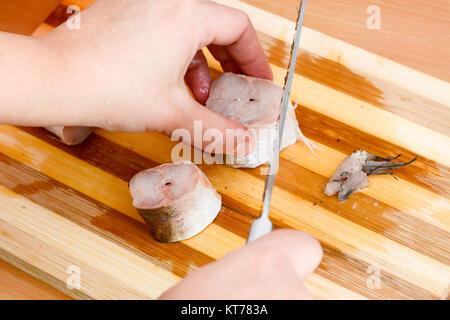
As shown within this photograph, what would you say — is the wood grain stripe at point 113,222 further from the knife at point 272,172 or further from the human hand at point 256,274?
the human hand at point 256,274

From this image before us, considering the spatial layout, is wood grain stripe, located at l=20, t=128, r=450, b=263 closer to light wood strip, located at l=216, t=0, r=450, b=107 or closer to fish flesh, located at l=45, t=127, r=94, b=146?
fish flesh, located at l=45, t=127, r=94, b=146

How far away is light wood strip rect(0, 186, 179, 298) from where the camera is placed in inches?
58.4

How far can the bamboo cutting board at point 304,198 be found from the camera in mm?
1491

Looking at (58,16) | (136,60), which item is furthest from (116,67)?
(58,16)

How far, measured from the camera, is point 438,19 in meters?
1.86

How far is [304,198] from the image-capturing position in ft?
5.16

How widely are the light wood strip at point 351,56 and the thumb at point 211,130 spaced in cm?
47

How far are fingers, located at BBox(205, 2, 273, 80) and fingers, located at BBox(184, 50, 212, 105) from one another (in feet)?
0.21

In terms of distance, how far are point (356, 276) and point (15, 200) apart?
111 centimetres

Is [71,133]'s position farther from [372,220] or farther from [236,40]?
[372,220]

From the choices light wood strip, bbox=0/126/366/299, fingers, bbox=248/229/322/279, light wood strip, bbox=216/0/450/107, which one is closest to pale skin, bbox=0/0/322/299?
light wood strip, bbox=0/126/366/299
